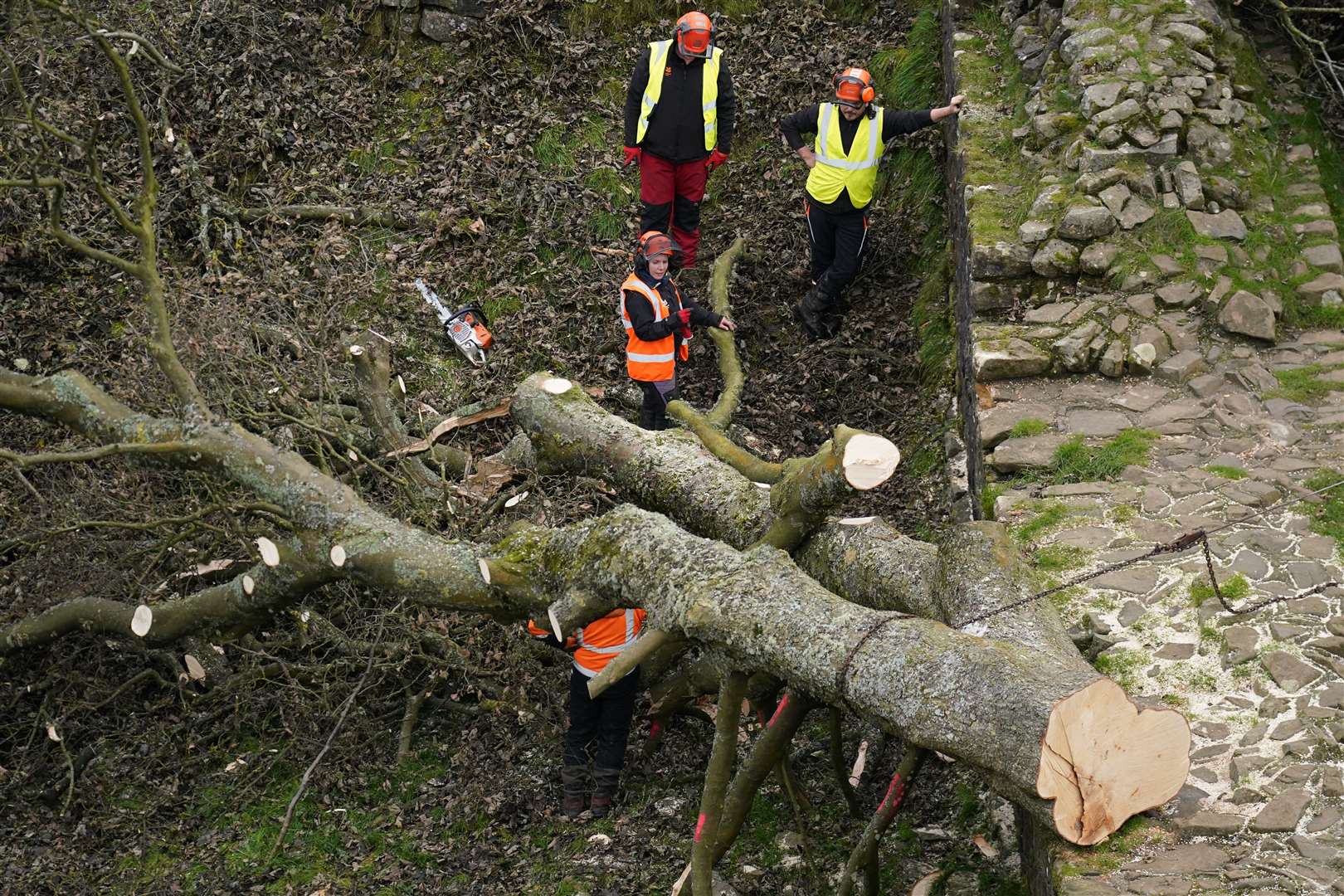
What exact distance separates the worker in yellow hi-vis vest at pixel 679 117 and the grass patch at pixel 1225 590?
16.6 ft

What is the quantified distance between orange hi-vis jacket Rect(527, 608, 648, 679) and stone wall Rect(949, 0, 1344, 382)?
2340mm

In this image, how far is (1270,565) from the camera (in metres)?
5.20

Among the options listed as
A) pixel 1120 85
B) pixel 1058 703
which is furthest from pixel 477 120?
pixel 1058 703

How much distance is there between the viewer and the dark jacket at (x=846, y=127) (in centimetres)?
845

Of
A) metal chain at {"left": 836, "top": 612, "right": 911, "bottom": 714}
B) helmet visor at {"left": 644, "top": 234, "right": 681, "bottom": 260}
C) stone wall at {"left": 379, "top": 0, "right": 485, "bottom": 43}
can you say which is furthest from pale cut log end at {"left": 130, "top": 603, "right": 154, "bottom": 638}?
stone wall at {"left": 379, "top": 0, "right": 485, "bottom": 43}

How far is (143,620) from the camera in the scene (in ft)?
20.2

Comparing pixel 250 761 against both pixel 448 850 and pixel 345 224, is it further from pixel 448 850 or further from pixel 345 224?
pixel 345 224

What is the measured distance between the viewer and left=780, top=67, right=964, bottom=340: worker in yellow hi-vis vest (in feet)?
27.6

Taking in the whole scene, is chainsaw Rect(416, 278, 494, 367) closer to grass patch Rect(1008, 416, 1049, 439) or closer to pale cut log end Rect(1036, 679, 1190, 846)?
grass patch Rect(1008, 416, 1049, 439)

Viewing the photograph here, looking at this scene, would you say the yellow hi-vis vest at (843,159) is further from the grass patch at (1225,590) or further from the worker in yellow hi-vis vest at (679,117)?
the grass patch at (1225,590)

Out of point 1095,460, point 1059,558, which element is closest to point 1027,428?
point 1095,460

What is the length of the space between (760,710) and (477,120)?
6580mm

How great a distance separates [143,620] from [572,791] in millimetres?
2260

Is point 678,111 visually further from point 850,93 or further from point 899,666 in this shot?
point 899,666
